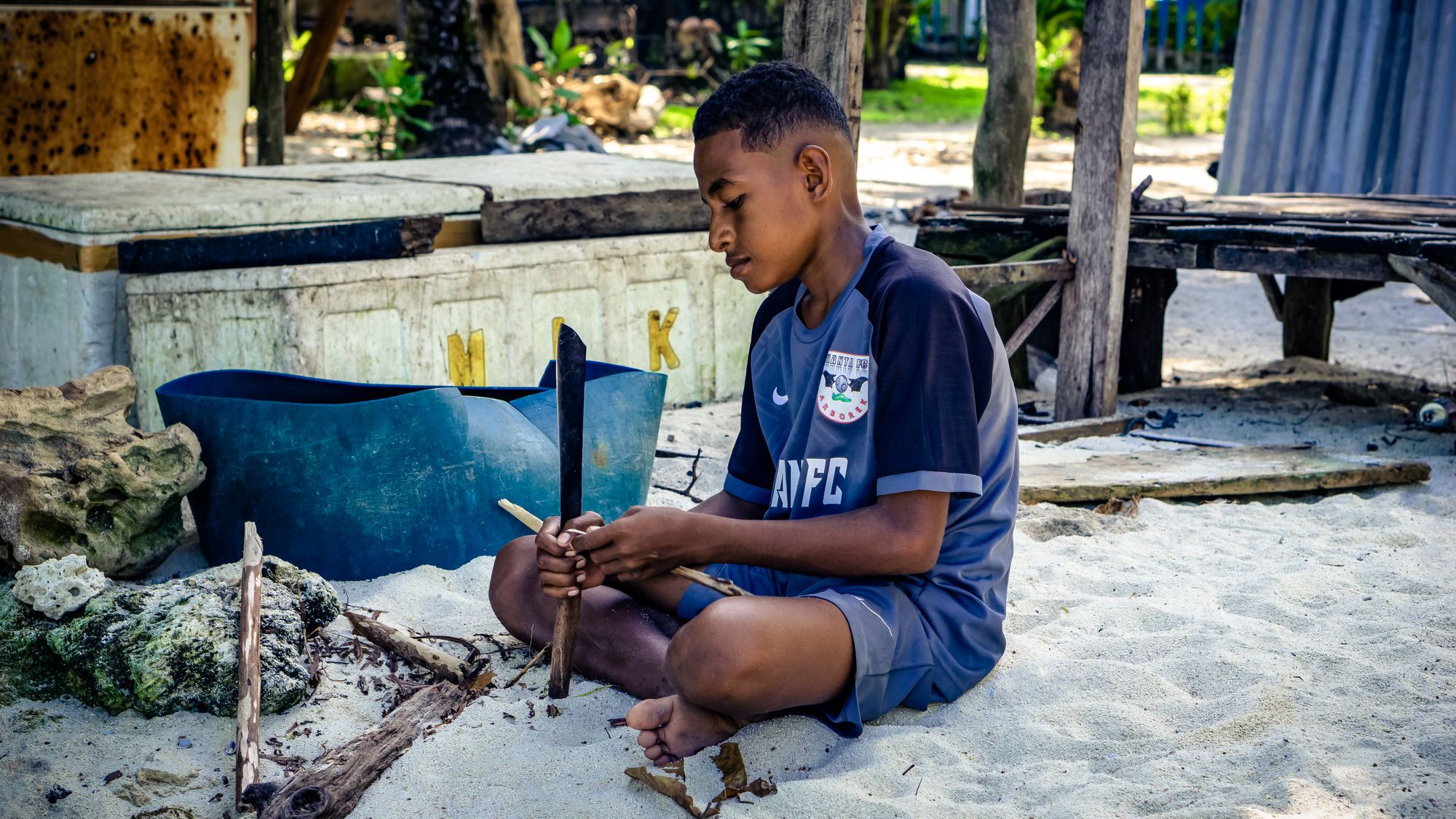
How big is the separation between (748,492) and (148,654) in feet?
3.92

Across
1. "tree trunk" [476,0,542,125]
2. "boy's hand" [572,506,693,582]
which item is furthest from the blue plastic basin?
"tree trunk" [476,0,542,125]

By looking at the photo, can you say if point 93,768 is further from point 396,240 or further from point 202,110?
point 202,110

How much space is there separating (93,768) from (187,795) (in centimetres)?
21

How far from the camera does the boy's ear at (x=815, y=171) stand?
227 cm

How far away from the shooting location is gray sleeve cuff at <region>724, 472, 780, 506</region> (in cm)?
258

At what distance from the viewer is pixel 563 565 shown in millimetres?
2213

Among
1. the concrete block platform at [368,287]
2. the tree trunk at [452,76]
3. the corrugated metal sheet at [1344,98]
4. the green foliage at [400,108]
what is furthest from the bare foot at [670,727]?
the green foliage at [400,108]

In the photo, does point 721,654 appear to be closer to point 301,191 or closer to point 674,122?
point 301,191

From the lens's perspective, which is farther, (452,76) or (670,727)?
(452,76)

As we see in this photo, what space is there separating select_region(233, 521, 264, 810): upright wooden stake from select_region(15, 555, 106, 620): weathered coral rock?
0.29m

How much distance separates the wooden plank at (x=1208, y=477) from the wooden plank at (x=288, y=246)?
211 centimetres

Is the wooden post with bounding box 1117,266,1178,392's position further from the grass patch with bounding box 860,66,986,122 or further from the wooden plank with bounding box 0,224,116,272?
the grass patch with bounding box 860,66,986,122

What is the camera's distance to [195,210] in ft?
12.6

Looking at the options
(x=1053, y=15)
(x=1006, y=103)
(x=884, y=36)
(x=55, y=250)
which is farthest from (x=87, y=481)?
(x=884, y=36)
